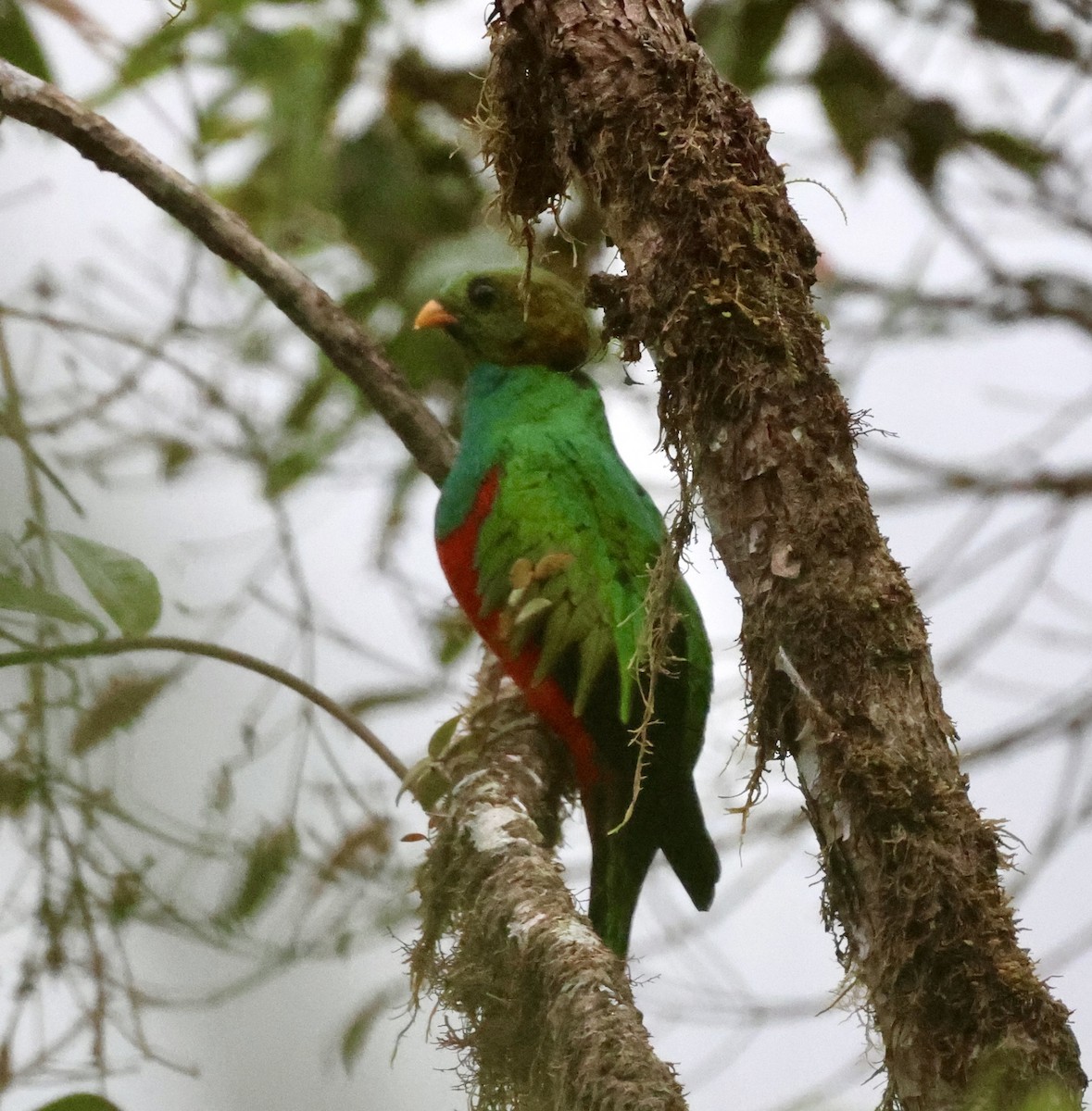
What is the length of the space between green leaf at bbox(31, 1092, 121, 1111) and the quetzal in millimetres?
799

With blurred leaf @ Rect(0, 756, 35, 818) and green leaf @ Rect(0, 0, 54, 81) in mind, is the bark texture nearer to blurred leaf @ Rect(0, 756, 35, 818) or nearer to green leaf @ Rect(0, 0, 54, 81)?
blurred leaf @ Rect(0, 756, 35, 818)

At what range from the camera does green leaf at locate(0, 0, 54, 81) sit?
6.40 ft

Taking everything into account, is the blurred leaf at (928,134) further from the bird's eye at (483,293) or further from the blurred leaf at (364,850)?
the blurred leaf at (364,850)

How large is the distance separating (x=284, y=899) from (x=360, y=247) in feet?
5.23

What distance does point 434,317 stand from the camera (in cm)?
234

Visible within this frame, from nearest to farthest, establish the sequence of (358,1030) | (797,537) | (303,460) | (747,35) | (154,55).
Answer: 1. (797,537)
2. (358,1030)
3. (154,55)
4. (747,35)
5. (303,460)

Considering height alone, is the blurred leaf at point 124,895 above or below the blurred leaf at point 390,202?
below

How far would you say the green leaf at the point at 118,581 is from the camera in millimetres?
1403

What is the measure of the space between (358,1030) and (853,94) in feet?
6.65

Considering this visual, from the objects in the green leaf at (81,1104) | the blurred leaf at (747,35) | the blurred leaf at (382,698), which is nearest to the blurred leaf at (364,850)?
the blurred leaf at (382,698)

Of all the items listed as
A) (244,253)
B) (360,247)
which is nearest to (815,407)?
(244,253)

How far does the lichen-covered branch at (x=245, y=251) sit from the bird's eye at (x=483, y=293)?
0.25 metres

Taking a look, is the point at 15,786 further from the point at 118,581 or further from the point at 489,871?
the point at 489,871

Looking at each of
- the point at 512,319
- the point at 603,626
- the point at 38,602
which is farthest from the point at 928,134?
the point at 38,602
